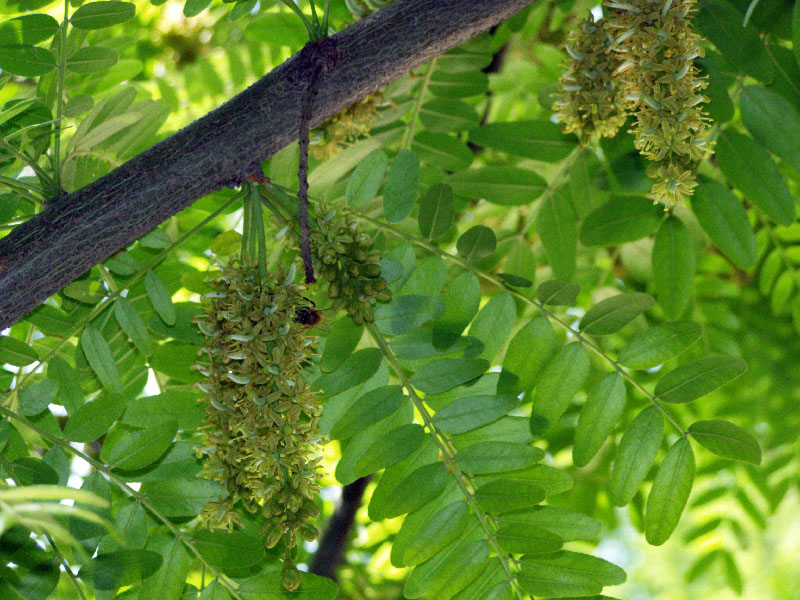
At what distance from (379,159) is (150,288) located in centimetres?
49

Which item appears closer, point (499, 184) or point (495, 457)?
point (495, 457)

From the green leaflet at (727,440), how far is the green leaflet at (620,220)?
496 mm

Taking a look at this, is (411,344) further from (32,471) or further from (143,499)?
(32,471)

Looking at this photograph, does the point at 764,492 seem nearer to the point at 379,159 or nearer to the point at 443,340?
the point at 443,340

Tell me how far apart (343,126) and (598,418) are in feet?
2.55

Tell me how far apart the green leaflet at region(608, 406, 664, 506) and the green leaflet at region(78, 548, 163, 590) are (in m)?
0.79

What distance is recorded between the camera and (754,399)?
230 cm

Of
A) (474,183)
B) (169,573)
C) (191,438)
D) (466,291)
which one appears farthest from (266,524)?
(474,183)

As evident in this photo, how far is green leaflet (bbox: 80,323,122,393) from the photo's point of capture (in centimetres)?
134

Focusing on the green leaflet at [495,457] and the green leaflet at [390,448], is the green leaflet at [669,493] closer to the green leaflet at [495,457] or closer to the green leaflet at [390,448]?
the green leaflet at [495,457]

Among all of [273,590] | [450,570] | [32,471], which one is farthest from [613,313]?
[32,471]

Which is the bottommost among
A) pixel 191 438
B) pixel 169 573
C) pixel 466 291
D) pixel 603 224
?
pixel 169 573

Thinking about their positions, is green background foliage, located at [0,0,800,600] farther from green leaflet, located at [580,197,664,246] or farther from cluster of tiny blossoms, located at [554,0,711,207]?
cluster of tiny blossoms, located at [554,0,711,207]

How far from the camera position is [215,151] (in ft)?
4.03
